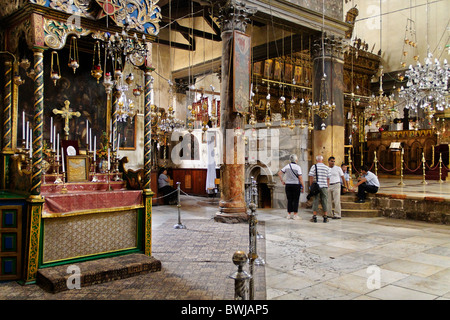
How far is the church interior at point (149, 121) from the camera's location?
496 cm

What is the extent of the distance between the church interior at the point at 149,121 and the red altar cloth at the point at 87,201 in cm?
2

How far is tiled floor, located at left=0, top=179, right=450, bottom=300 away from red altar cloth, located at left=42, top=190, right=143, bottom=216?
3.41 ft

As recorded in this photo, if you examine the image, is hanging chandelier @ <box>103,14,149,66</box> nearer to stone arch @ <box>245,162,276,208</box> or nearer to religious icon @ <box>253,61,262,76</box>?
stone arch @ <box>245,162,276,208</box>

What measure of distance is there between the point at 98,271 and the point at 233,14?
7436mm

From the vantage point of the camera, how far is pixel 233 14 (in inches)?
377

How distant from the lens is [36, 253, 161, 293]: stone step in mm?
4395

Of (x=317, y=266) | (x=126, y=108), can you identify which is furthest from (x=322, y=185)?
(x=126, y=108)

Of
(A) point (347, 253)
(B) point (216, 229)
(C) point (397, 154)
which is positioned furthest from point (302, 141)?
(C) point (397, 154)

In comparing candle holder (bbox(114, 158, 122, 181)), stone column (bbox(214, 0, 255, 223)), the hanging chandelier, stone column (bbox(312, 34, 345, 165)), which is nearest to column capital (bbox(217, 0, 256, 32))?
stone column (bbox(214, 0, 255, 223))

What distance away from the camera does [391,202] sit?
35.0 ft


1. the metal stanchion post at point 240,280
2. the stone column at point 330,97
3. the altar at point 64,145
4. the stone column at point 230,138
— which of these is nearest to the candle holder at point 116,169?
the altar at point 64,145

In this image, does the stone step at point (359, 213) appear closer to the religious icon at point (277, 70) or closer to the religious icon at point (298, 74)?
the religious icon at point (277, 70)

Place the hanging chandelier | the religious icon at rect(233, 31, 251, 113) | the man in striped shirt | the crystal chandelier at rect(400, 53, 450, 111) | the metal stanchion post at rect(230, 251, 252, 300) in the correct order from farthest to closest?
1. the crystal chandelier at rect(400, 53, 450, 111)
2. the man in striped shirt
3. the religious icon at rect(233, 31, 251, 113)
4. the hanging chandelier
5. the metal stanchion post at rect(230, 251, 252, 300)
